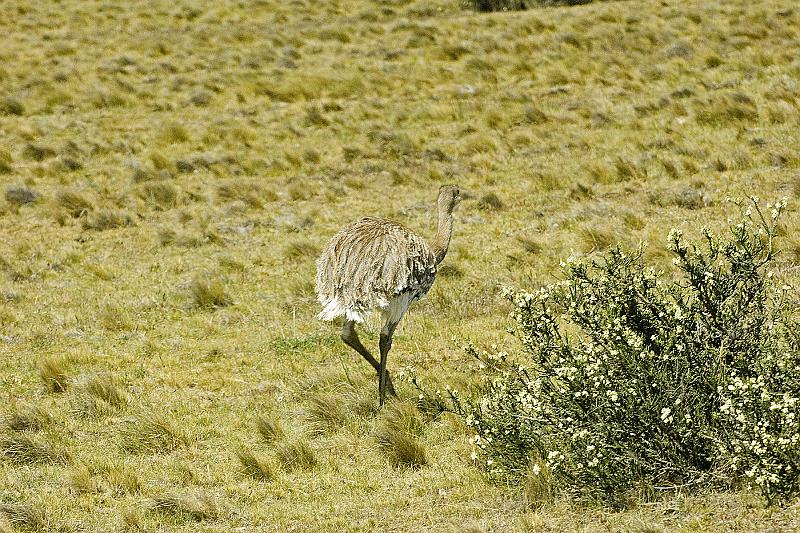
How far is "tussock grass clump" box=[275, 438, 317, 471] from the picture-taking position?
7668 millimetres

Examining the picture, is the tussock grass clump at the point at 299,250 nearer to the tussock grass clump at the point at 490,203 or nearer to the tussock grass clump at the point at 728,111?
the tussock grass clump at the point at 490,203

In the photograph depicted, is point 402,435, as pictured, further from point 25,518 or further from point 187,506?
point 25,518

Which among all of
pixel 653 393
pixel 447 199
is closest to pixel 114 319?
pixel 447 199

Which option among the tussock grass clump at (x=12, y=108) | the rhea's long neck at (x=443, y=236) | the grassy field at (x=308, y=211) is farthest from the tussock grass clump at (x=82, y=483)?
the tussock grass clump at (x=12, y=108)

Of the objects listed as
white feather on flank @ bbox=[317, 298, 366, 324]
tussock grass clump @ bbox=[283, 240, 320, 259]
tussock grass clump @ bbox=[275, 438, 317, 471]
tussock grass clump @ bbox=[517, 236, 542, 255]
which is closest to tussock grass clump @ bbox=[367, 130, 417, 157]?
tussock grass clump @ bbox=[283, 240, 320, 259]

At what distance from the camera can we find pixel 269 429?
27.1ft

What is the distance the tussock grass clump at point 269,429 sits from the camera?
8.20 meters

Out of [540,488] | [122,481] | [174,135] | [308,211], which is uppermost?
[540,488]

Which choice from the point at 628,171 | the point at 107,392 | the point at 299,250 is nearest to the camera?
the point at 107,392

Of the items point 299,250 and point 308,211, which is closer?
point 299,250

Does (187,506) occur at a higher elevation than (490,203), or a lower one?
higher

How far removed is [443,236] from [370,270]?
52.3 inches

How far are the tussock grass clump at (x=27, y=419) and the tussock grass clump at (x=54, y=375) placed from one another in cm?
90

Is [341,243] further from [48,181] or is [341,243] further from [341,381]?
[48,181]
